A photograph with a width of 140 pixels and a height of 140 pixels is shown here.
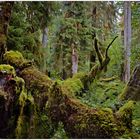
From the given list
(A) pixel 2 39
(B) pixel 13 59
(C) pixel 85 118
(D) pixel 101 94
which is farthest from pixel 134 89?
(A) pixel 2 39

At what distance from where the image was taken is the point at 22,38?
20.9ft

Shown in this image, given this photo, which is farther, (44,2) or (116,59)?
(116,59)

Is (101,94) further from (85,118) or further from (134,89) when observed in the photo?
(85,118)

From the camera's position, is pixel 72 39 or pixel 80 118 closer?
pixel 80 118

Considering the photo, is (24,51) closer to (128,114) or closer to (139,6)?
(128,114)

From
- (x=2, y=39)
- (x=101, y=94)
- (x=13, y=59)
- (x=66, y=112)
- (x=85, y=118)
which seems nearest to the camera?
(x=85, y=118)

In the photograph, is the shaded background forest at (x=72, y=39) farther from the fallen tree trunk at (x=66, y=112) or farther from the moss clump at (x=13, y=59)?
the moss clump at (x=13, y=59)

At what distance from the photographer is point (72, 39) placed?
9953 mm

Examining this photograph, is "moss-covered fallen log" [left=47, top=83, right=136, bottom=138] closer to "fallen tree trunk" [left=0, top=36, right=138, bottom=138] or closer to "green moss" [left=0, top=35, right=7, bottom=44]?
"fallen tree trunk" [left=0, top=36, right=138, bottom=138]

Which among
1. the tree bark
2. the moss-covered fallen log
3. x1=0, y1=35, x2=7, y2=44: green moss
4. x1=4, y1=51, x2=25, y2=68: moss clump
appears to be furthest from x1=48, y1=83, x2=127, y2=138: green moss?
the tree bark

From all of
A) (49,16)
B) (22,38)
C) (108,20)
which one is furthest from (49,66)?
(22,38)

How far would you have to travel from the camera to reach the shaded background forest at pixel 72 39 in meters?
6.62

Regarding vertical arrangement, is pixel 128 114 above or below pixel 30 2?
below

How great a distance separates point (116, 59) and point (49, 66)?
260 cm
